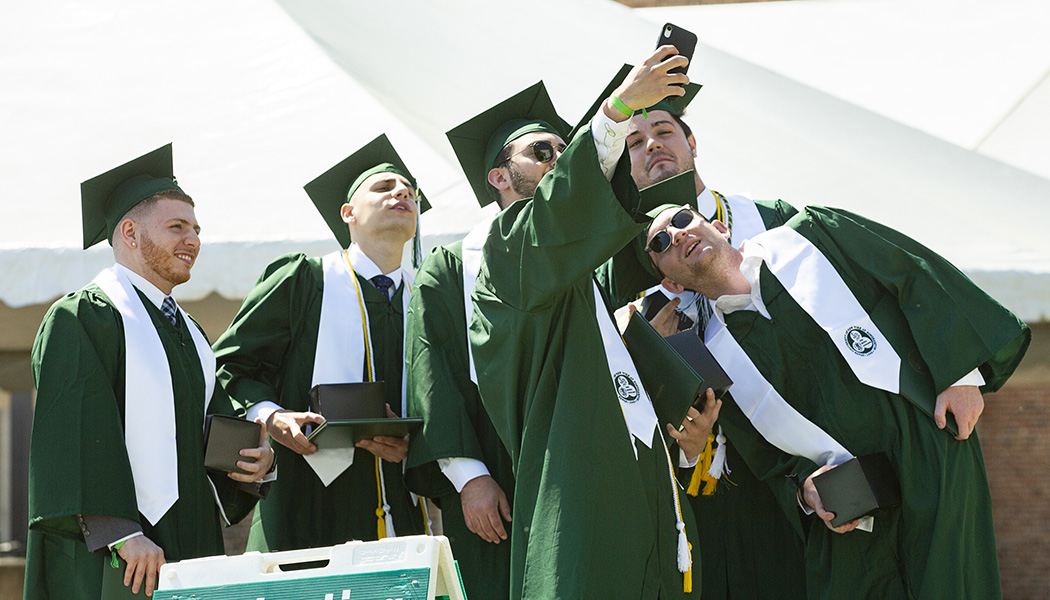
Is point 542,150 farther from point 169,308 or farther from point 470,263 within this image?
point 169,308

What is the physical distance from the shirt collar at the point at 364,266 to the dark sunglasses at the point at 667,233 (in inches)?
40.4

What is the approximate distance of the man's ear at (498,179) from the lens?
3494mm

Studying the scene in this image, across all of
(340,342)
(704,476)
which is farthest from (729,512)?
(340,342)

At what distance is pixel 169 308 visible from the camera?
140 inches

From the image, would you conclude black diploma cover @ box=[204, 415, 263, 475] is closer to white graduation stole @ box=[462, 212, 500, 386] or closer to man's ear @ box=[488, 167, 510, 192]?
white graduation stole @ box=[462, 212, 500, 386]

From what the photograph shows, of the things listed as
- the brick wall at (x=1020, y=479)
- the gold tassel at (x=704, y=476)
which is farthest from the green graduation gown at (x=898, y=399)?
the brick wall at (x=1020, y=479)

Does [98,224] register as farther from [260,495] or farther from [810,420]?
[810,420]

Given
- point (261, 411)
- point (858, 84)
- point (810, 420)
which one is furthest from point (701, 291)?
point (858, 84)

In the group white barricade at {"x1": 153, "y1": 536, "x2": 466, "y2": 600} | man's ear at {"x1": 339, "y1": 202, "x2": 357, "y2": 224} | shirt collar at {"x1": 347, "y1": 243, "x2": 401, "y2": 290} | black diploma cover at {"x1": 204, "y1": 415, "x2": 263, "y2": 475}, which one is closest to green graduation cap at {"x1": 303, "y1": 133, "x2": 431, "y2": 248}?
man's ear at {"x1": 339, "y1": 202, "x2": 357, "y2": 224}

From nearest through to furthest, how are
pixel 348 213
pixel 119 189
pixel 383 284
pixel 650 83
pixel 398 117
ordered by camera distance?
1. pixel 650 83
2. pixel 119 189
3. pixel 383 284
4. pixel 348 213
5. pixel 398 117

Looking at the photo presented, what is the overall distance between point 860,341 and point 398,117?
7.89ft

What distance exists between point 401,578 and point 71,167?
3.13 metres

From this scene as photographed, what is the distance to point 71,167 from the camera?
4.83 meters

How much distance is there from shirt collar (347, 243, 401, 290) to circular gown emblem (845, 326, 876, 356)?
1603mm
